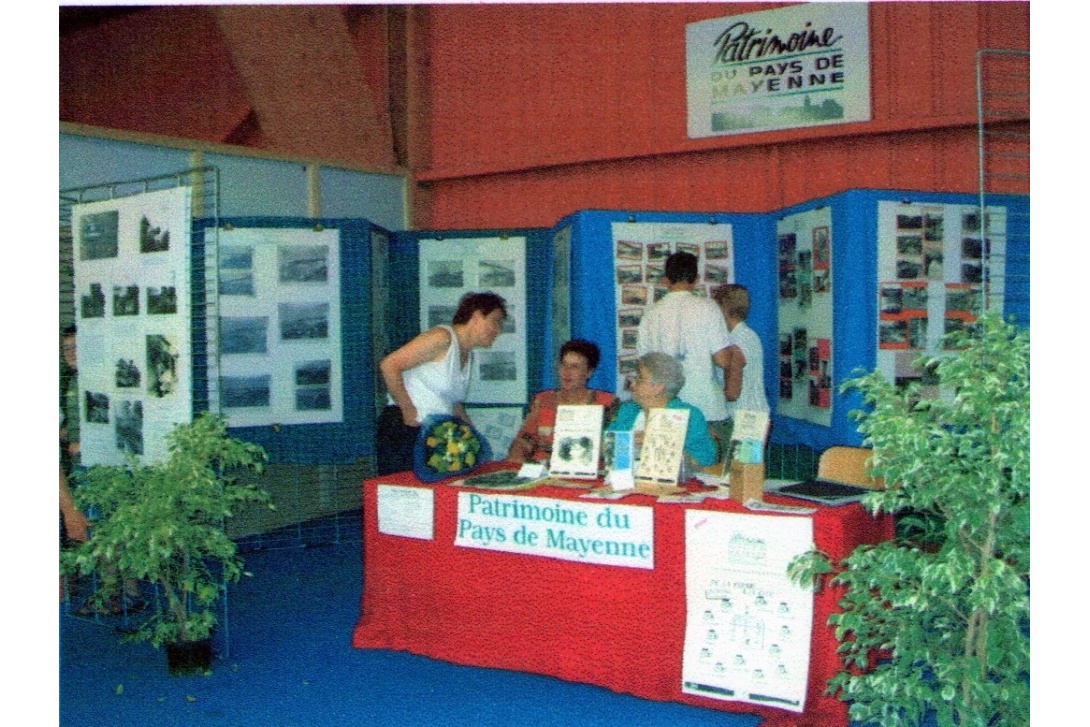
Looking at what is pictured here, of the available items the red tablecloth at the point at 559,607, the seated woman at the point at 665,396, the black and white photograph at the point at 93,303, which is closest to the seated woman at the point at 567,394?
the seated woman at the point at 665,396

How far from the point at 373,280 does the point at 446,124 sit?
174 cm

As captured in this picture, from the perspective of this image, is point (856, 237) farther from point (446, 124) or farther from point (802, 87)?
point (446, 124)

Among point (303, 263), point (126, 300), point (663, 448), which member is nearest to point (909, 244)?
point (663, 448)

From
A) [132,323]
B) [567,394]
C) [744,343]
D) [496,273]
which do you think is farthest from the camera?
[496,273]

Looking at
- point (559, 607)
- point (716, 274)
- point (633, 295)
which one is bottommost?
point (559, 607)

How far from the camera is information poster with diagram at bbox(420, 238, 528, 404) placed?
5.59m

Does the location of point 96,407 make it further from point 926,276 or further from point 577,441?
point 926,276

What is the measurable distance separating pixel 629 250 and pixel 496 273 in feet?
2.70

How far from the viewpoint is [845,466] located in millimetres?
3504

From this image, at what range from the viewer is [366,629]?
3.78 metres

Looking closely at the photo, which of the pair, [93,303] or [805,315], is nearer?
[93,303]
